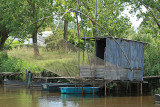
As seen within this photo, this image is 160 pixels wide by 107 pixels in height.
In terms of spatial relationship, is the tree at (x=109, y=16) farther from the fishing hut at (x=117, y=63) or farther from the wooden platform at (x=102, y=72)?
the wooden platform at (x=102, y=72)

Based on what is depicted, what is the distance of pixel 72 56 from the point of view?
19.1 metres

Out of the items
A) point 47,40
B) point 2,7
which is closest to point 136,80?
point 47,40

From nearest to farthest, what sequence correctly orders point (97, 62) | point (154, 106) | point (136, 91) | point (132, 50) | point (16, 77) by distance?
point (154, 106), point (97, 62), point (132, 50), point (136, 91), point (16, 77)

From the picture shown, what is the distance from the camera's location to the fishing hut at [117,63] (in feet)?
65.8

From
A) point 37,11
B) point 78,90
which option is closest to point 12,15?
point 37,11

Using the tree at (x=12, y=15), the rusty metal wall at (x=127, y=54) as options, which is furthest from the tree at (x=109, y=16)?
→ the rusty metal wall at (x=127, y=54)

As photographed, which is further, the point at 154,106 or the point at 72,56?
the point at 72,56

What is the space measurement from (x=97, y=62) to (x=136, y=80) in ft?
10.6

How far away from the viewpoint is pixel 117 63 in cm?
2094

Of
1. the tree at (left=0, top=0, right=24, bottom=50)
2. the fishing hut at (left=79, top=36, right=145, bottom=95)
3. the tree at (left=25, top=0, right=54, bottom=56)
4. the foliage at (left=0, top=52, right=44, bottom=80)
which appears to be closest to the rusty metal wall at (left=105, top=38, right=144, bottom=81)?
the fishing hut at (left=79, top=36, right=145, bottom=95)

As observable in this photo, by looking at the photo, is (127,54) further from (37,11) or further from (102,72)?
(37,11)

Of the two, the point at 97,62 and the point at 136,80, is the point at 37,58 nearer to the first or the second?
the point at 97,62

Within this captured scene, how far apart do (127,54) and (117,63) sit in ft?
3.04

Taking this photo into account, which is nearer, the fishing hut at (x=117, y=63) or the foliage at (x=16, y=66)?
the fishing hut at (x=117, y=63)
